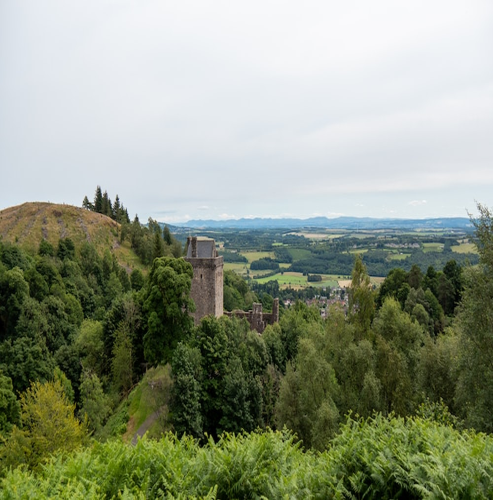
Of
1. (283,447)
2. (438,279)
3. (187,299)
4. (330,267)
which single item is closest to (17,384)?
(187,299)

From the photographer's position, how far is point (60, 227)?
80.6 metres

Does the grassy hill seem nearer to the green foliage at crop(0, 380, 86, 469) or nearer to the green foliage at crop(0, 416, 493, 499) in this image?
the green foliage at crop(0, 380, 86, 469)

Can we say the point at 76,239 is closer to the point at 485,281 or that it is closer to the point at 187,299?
the point at 187,299

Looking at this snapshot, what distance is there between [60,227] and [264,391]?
71699 mm

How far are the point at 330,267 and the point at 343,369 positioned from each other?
147 metres

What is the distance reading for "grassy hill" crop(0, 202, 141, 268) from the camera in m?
75.8

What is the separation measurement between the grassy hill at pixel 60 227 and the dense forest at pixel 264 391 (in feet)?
96.8

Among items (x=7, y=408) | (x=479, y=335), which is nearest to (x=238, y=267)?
(x=7, y=408)

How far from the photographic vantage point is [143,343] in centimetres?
3080

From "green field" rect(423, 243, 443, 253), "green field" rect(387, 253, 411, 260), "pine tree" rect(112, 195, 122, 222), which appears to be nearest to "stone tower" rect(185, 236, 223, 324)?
"pine tree" rect(112, 195, 122, 222)

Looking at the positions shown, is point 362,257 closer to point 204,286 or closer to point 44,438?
point 204,286

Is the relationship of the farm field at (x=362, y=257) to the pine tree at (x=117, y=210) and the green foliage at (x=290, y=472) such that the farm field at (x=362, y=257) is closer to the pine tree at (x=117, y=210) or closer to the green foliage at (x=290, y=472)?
the pine tree at (x=117, y=210)

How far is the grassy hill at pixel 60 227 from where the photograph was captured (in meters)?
75.8

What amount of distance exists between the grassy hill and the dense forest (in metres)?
29.5
